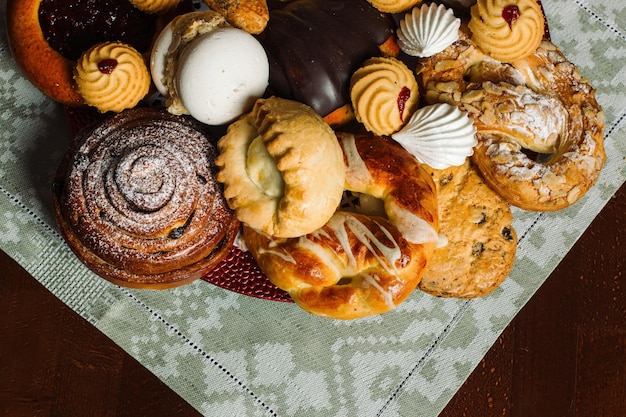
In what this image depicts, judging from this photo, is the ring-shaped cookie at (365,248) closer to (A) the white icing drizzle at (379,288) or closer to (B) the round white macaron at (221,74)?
(A) the white icing drizzle at (379,288)

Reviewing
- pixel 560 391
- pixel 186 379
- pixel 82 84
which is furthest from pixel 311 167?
pixel 560 391

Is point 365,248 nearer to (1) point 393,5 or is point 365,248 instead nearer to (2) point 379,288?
(2) point 379,288

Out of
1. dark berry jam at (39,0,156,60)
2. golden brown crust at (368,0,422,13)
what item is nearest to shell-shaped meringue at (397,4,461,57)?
golden brown crust at (368,0,422,13)

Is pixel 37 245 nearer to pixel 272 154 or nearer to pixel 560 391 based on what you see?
pixel 272 154

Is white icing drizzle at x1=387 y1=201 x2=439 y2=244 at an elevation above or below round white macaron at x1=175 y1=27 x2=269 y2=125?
below

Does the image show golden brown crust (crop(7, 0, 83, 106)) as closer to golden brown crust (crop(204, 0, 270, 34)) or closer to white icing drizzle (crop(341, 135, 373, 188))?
golden brown crust (crop(204, 0, 270, 34))

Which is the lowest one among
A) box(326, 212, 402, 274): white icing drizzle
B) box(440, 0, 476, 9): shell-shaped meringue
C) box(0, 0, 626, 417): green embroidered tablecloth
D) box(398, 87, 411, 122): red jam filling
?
box(0, 0, 626, 417): green embroidered tablecloth

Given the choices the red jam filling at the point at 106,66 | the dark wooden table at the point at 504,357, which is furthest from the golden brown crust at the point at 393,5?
the dark wooden table at the point at 504,357
